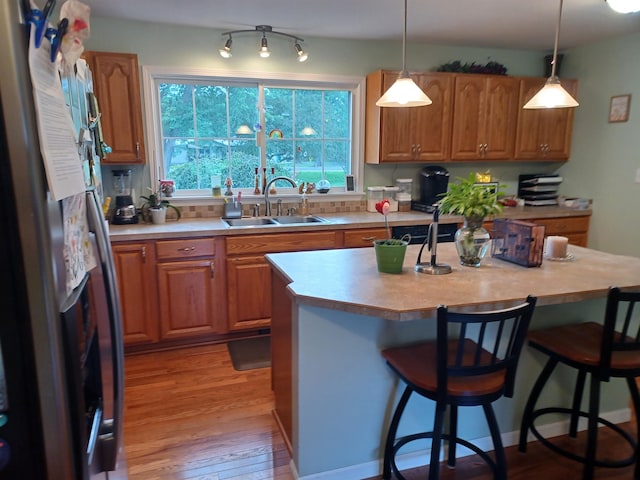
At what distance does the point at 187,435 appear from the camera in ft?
7.42

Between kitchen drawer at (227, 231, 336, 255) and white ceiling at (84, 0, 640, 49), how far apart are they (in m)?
1.56

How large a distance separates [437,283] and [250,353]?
179 centimetres

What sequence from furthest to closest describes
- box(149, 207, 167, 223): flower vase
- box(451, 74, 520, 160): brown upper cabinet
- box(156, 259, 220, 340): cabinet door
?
box(451, 74, 520, 160): brown upper cabinet < box(149, 207, 167, 223): flower vase < box(156, 259, 220, 340): cabinet door

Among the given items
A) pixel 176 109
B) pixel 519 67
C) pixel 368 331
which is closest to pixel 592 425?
pixel 368 331

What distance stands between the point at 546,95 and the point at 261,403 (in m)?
2.25

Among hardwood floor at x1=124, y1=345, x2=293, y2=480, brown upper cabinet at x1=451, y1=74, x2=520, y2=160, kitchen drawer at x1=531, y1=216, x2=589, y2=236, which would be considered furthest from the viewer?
kitchen drawer at x1=531, y1=216, x2=589, y2=236

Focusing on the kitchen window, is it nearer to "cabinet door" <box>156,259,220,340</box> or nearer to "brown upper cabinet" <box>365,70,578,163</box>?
"brown upper cabinet" <box>365,70,578,163</box>

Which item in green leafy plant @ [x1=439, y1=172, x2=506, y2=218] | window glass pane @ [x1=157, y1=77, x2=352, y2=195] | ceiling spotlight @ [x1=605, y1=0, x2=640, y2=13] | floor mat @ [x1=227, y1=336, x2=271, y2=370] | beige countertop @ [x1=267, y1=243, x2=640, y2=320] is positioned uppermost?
ceiling spotlight @ [x1=605, y1=0, x2=640, y2=13]

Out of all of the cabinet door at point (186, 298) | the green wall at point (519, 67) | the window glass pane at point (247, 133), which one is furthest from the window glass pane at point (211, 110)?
the cabinet door at point (186, 298)

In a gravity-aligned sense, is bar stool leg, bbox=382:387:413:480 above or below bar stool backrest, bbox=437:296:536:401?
below

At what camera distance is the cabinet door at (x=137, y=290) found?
299 centimetres

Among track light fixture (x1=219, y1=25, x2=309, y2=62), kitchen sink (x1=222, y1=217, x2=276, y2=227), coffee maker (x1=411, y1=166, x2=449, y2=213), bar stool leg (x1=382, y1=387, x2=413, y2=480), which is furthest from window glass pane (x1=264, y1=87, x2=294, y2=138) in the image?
bar stool leg (x1=382, y1=387, x2=413, y2=480)

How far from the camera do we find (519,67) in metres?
4.28

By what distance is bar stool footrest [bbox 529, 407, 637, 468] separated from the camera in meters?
1.90
